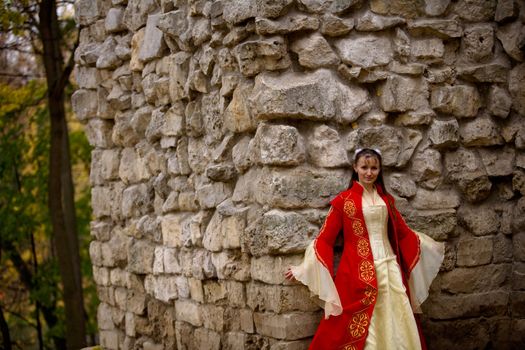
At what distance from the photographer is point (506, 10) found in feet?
17.5

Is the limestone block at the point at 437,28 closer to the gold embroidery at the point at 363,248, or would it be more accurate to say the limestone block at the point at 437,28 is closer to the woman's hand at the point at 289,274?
the gold embroidery at the point at 363,248

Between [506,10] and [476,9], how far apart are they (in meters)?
0.18

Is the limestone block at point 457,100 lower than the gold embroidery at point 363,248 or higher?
higher

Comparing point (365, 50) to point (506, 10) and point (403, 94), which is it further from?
point (506, 10)

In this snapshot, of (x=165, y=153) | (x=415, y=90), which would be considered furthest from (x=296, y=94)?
(x=165, y=153)

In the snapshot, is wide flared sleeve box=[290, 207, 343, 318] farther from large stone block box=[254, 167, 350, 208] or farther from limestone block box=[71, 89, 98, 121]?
limestone block box=[71, 89, 98, 121]

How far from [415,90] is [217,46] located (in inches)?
49.1

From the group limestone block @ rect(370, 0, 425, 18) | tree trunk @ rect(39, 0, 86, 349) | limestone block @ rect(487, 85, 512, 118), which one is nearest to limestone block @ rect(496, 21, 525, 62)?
limestone block @ rect(487, 85, 512, 118)

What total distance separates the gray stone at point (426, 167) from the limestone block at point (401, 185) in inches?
2.3

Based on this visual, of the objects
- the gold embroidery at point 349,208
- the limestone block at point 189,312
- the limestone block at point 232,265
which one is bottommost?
the limestone block at point 189,312

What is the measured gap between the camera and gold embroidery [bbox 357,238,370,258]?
4883 mm

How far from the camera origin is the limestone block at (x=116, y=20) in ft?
23.3

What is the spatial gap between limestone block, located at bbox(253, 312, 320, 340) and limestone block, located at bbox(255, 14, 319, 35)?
5.22 ft

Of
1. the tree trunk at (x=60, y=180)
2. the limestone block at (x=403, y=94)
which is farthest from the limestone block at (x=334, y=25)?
the tree trunk at (x=60, y=180)
